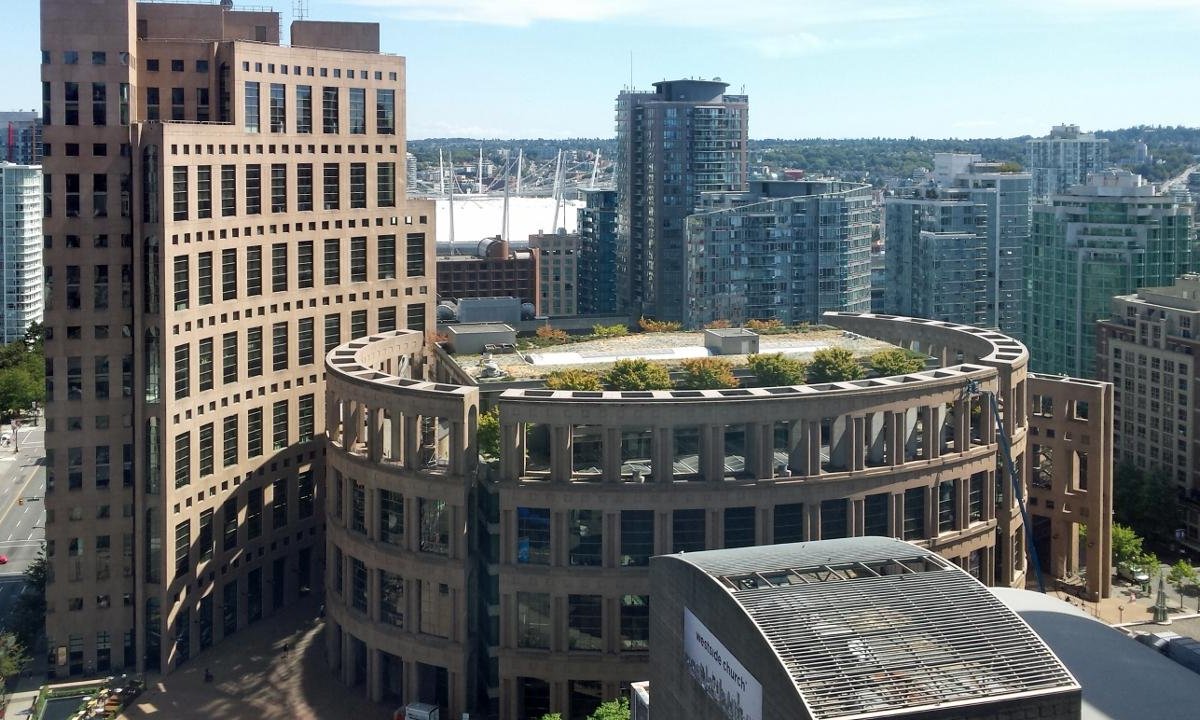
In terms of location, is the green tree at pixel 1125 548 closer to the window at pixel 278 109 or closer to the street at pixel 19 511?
the window at pixel 278 109

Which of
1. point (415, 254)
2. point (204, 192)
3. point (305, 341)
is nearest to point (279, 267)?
point (305, 341)

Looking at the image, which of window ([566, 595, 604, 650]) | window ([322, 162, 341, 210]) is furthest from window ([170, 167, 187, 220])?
window ([566, 595, 604, 650])

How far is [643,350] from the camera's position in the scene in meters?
117

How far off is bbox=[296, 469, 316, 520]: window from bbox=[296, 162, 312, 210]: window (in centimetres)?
2132

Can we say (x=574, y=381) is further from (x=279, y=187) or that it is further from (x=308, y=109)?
(x=308, y=109)

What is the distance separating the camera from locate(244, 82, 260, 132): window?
109688 millimetres

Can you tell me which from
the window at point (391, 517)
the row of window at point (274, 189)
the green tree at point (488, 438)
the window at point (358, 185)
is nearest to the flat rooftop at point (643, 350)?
the green tree at point (488, 438)

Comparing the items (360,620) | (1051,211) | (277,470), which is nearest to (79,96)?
(277,470)

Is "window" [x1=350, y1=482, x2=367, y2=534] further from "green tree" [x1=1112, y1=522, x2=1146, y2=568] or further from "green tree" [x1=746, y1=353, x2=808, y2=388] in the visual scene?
"green tree" [x1=1112, y1=522, x2=1146, y2=568]

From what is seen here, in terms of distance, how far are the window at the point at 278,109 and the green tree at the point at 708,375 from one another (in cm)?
3654

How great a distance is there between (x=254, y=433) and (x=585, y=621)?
34087 millimetres

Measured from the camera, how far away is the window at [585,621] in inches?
3607

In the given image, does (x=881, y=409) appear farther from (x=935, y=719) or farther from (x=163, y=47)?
(x=163, y=47)

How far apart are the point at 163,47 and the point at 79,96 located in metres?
11.0
